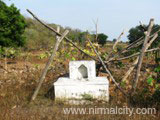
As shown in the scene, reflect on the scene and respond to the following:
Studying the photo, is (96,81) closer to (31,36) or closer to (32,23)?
(31,36)

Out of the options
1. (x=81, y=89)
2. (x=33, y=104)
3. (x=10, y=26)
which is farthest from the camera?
(x=10, y=26)

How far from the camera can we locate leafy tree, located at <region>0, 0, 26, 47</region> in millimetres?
14492

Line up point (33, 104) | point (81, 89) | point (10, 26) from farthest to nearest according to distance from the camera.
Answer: point (10, 26) < point (81, 89) < point (33, 104)

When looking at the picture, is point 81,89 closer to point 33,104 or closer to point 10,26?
point 33,104

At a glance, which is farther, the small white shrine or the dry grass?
the small white shrine

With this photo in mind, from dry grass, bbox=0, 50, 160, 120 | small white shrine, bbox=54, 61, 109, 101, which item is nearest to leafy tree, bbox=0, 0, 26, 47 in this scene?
dry grass, bbox=0, 50, 160, 120

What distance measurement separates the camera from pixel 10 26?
1507cm

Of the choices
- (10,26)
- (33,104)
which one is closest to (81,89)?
(33,104)

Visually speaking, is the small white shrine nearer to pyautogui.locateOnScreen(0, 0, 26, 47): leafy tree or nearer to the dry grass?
the dry grass

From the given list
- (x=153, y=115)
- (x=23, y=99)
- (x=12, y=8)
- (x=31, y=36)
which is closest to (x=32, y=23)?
(x=31, y=36)

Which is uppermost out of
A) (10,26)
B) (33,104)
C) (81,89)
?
(10,26)

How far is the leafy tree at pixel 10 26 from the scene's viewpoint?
571 inches

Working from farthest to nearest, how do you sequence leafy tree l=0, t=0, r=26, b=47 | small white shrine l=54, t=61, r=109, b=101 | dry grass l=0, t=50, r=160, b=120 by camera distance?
leafy tree l=0, t=0, r=26, b=47 → small white shrine l=54, t=61, r=109, b=101 → dry grass l=0, t=50, r=160, b=120

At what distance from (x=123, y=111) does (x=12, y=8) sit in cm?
1333
